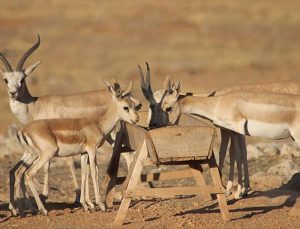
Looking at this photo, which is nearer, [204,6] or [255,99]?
[255,99]

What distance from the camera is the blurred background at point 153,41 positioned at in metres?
35.3

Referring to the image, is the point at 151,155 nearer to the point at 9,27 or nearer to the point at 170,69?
the point at 170,69

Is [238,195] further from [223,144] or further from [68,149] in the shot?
[68,149]

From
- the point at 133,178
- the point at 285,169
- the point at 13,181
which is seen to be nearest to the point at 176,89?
the point at 133,178

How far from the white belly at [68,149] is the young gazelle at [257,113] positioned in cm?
200

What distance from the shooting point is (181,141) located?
10.7m

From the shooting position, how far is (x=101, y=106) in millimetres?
14508

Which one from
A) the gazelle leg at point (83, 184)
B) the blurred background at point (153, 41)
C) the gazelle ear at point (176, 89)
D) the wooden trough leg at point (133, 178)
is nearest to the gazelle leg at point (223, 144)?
the gazelle ear at point (176, 89)

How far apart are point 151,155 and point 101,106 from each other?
12.9 ft

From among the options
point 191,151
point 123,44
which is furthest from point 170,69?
point 191,151

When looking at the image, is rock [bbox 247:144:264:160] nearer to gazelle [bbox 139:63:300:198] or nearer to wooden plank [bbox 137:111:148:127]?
gazelle [bbox 139:63:300:198]

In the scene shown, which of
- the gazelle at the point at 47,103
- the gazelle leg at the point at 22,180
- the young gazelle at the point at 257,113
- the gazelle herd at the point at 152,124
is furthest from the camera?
the gazelle at the point at 47,103

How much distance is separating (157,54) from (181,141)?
3177 centimetres

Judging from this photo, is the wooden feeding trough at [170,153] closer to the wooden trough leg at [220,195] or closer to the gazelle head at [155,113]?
the wooden trough leg at [220,195]
